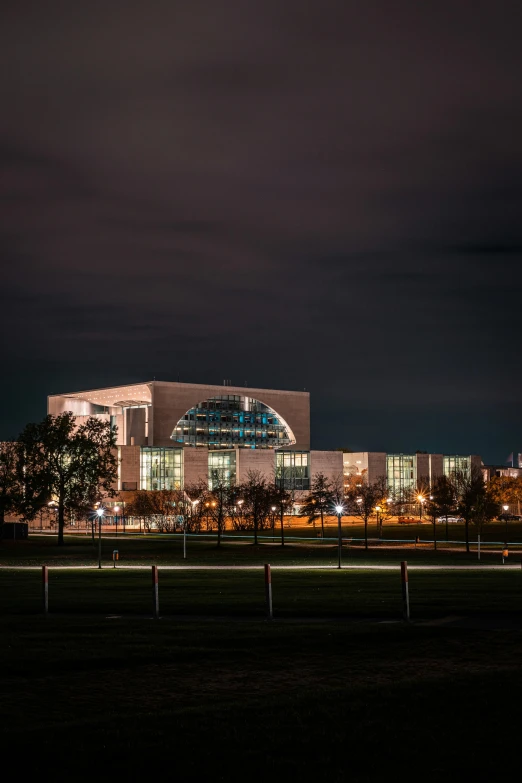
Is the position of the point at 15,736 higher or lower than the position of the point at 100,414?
lower

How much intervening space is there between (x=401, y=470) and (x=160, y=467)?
55955 mm

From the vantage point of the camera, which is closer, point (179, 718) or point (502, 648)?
point (179, 718)

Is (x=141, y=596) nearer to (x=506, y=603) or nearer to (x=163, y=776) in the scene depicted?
(x=506, y=603)

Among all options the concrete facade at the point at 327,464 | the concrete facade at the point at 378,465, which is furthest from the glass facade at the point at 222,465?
the concrete facade at the point at 378,465

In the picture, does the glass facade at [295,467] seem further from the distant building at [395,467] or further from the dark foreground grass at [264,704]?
the dark foreground grass at [264,704]

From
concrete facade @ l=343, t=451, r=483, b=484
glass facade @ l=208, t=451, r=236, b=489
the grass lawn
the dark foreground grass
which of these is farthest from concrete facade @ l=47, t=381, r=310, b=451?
the dark foreground grass

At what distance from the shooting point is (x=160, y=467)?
509ft

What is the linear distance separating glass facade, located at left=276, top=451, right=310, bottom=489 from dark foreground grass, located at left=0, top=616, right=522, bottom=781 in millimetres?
147044

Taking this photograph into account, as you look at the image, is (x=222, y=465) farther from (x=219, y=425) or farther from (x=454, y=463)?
(x=454, y=463)

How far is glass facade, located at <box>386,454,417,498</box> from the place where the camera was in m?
186

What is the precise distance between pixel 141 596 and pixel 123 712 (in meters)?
16.0

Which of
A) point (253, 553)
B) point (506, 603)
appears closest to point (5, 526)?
point (253, 553)

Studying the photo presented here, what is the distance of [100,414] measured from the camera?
585 feet

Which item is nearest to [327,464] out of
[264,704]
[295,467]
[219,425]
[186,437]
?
[295,467]
